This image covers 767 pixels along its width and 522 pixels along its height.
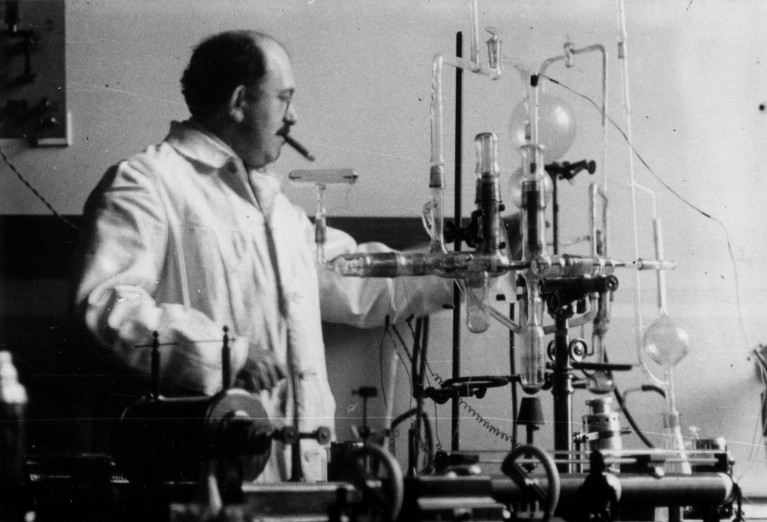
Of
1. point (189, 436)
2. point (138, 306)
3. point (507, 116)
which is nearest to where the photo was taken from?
point (189, 436)

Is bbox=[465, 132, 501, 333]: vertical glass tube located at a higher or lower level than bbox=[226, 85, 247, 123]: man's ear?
lower

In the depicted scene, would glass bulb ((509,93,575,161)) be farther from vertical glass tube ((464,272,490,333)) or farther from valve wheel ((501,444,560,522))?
valve wheel ((501,444,560,522))

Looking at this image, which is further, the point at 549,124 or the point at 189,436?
the point at 549,124

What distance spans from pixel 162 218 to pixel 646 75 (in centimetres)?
129

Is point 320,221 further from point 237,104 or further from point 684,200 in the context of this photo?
point 684,200

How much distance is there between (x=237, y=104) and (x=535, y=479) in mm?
1225

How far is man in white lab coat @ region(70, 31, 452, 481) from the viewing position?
204cm

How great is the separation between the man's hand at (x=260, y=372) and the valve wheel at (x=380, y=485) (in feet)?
3.27

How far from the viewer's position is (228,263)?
210 cm

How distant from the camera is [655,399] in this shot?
2.30 m

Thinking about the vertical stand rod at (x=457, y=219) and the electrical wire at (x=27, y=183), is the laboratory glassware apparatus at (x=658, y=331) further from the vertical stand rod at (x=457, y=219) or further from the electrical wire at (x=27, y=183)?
the electrical wire at (x=27, y=183)

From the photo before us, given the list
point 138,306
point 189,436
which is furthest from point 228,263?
point 189,436

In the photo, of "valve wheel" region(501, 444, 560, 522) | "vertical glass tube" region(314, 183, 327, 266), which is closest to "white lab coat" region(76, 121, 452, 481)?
"vertical glass tube" region(314, 183, 327, 266)

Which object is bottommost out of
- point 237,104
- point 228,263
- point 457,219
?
point 228,263
